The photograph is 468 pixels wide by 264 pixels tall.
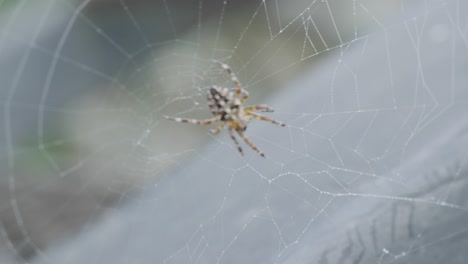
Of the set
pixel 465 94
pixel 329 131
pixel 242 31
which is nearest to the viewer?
pixel 465 94

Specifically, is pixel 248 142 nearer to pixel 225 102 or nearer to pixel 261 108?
pixel 261 108

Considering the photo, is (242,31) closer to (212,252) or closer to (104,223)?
(104,223)

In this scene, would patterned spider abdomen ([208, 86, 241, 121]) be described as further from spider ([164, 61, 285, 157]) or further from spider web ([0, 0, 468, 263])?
spider web ([0, 0, 468, 263])

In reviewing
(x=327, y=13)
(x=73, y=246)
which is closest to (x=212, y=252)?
(x=73, y=246)

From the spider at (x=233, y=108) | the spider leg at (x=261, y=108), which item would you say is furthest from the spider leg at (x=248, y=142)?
the spider leg at (x=261, y=108)

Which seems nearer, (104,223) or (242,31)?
(104,223)

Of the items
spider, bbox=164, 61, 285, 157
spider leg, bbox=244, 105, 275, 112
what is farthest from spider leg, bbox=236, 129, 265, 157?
spider leg, bbox=244, 105, 275, 112

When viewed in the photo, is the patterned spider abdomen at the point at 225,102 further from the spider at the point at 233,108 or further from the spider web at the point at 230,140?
A: the spider web at the point at 230,140

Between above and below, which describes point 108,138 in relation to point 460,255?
above
